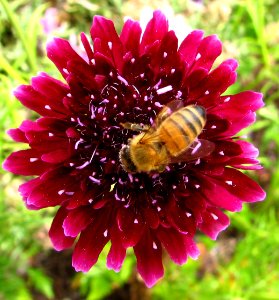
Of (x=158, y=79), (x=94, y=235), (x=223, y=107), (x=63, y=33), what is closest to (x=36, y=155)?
(x=94, y=235)

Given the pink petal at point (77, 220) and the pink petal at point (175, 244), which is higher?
the pink petal at point (77, 220)

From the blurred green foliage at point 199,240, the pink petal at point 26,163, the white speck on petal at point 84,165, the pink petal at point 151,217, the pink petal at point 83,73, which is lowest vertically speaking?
the blurred green foliage at point 199,240

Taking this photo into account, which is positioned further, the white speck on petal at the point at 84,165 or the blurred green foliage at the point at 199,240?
the blurred green foliage at the point at 199,240

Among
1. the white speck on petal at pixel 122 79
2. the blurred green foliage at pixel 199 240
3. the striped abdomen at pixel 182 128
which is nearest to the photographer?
the striped abdomen at pixel 182 128

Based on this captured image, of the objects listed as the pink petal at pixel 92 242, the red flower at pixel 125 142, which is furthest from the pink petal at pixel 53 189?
the pink petal at pixel 92 242

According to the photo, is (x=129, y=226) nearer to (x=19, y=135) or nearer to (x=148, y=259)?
(x=148, y=259)

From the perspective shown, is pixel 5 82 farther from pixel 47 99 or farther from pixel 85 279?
pixel 85 279

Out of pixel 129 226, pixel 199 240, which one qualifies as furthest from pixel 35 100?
pixel 199 240

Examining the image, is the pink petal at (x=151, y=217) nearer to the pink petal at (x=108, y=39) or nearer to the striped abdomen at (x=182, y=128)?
the striped abdomen at (x=182, y=128)
